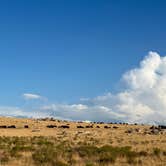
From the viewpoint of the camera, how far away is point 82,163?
27000mm

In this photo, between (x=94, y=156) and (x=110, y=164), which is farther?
(x=94, y=156)

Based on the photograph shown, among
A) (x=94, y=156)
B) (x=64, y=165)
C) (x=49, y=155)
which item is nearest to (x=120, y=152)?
(x=94, y=156)

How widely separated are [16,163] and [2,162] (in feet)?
2.72

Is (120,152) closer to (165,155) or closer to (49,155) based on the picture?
(165,155)

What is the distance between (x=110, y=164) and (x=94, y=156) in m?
4.14

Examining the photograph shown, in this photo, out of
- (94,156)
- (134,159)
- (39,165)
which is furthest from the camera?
(94,156)

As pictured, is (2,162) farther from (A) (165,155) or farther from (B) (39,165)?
(A) (165,155)

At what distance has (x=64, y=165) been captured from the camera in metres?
25.6

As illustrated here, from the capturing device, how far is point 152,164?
1056 inches

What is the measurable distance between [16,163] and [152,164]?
7.99 m

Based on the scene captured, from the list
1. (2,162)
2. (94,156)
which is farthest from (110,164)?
(2,162)

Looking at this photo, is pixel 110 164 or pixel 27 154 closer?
pixel 110 164

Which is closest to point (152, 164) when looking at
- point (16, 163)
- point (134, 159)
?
point (134, 159)

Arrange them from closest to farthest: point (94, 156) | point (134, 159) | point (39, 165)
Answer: point (39, 165)
point (134, 159)
point (94, 156)
